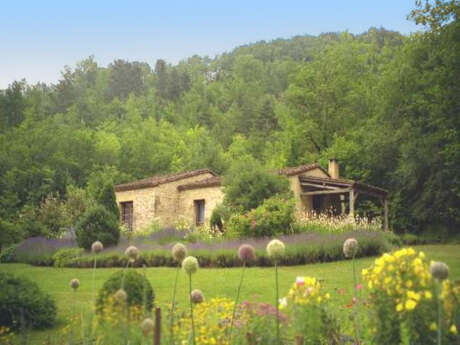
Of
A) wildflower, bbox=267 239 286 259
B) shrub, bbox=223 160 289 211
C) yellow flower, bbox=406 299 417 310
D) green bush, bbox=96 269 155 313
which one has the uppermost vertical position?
shrub, bbox=223 160 289 211

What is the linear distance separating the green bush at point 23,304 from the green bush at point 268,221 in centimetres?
924

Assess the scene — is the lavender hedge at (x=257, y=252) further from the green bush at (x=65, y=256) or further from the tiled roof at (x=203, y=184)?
the tiled roof at (x=203, y=184)

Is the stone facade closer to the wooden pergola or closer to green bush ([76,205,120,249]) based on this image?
the wooden pergola

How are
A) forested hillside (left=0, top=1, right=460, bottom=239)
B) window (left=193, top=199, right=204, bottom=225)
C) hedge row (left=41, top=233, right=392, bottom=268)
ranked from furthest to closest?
window (left=193, top=199, right=204, bottom=225) → forested hillside (left=0, top=1, right=460, bottom=239) → hedge row (left=41, top=233, right=392, bottom=268)

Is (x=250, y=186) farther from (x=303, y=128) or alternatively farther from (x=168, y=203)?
(x=303, y=128)

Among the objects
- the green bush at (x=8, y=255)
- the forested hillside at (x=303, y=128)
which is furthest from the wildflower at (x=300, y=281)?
the green bush at (x=8, y=255)

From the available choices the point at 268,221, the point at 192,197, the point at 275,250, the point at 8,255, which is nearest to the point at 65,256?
the point at 8,255

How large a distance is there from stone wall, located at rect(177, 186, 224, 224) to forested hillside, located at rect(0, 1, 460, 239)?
23.6 ft

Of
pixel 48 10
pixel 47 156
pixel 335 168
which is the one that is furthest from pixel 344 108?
pixel 48 10

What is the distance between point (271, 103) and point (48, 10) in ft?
119

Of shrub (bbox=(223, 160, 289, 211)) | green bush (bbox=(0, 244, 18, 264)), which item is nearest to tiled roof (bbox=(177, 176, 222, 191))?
shrub (bbox=(223, 160, 289, 211))

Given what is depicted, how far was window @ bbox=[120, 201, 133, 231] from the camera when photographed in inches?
938

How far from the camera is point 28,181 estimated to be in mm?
28000

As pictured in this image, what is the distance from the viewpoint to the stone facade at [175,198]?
2209cm
